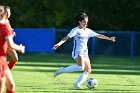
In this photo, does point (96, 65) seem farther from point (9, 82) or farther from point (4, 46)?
point (4, 46)

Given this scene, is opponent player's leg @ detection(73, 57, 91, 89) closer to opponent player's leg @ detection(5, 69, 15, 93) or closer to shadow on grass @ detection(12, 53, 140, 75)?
opponent player's leg @ detection(5, 69, 15, 93)

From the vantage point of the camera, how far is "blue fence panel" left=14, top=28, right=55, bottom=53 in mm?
37812

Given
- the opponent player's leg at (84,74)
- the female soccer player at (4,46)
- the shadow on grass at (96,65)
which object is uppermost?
the female soccer player at (4,46)

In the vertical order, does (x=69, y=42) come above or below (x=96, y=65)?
above

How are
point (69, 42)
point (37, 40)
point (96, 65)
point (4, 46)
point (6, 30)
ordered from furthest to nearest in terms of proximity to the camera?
point (69, 42) < point (37, 40) < point (96, 65) < point (4, 46) < point (6, 30)

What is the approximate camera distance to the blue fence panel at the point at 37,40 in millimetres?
37812

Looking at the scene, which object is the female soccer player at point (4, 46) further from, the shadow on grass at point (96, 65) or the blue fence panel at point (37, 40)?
the blue fence panel at point (37, 40)

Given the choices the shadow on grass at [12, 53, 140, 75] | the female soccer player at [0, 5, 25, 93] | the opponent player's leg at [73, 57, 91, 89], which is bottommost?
the shadow on grass at [12, 53, 140, 75]

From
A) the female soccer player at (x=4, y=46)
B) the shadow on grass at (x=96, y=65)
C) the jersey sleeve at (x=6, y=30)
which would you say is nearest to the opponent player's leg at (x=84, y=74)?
the female soccer player at (x=4, y=46)

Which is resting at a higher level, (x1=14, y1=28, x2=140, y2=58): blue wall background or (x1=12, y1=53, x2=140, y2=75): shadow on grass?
(x1=14, y1=28, x2=140, y2=58): blue wall background

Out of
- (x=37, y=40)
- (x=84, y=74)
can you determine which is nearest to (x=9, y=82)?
(x=84, y=74)

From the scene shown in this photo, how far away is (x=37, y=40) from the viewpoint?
37.9 meters

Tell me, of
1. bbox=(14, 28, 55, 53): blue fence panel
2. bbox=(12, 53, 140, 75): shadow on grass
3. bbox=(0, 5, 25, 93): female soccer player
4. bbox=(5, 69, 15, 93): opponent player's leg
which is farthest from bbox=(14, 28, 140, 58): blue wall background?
bbox=(0, 5, 25, 93): female soccer player

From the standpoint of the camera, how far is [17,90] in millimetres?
14258
